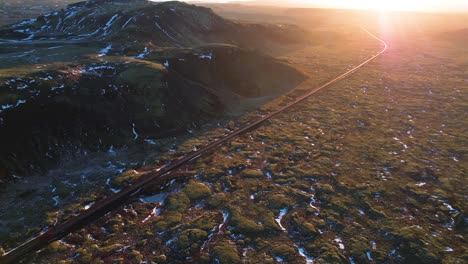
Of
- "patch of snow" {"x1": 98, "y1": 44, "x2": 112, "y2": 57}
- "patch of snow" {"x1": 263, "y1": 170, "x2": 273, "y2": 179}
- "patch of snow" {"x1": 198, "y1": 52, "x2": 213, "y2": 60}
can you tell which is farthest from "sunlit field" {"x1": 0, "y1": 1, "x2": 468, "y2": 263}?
"patch of snow" {"x1": 198, "y1": 52, "x2": 213, "y2": 60}

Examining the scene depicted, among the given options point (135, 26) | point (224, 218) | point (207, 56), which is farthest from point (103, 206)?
point (135, 26)

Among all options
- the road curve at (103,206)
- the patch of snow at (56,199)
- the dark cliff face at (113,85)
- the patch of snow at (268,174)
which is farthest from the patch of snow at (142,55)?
the patch of snow at (268,174)

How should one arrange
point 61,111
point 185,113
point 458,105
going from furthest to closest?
point 458,105 → point 185,113 → point 61,111

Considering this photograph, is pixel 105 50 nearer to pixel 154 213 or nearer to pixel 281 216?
pixel 154 213

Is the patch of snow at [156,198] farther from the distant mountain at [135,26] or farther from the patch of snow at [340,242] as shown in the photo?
the distant mountain at [135,26]

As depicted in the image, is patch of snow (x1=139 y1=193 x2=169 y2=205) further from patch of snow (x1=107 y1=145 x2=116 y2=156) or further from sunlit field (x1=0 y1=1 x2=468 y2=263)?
patch of snow (x1=107 y1=145 x2=116 y2=156)

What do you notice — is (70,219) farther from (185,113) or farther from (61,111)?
(185,113)

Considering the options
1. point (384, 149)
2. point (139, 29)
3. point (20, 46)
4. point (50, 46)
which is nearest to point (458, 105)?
point (384, 149)
